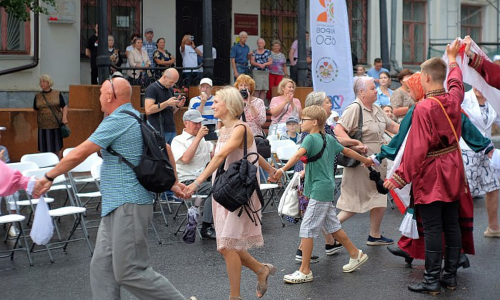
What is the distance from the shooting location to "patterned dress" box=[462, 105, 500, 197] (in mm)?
9211

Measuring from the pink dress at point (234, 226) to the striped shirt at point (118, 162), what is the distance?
1.00 metres

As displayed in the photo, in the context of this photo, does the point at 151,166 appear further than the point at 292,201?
No

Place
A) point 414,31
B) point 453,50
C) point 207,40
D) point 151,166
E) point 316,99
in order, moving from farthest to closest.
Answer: point 414,31 → point 207,40 → point 316,99 → point 453,50 → point 151,166

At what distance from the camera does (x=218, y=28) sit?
22.0 m

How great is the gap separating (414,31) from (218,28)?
8.10m

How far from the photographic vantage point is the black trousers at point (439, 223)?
22.7ft

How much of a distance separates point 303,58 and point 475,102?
11.0m

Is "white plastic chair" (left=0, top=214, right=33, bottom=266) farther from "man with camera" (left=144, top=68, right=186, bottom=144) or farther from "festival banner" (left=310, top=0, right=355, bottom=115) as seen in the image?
"festival banner" (left=310, top=0, right=355, bottom=115)

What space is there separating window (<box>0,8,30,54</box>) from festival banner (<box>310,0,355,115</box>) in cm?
852

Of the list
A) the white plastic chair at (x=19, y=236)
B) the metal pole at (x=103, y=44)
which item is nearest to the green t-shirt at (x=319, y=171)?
the white plastic chair at (x=19, y=236)

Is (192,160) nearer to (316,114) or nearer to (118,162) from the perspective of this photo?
(316,114)

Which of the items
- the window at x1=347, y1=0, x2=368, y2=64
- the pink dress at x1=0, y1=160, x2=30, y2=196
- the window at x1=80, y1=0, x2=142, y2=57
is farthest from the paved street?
the window at x1=347, y1=0, x2=368, y2=64

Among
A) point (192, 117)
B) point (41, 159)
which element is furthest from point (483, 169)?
point (41, 159)

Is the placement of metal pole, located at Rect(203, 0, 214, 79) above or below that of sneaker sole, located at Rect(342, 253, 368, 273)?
above
